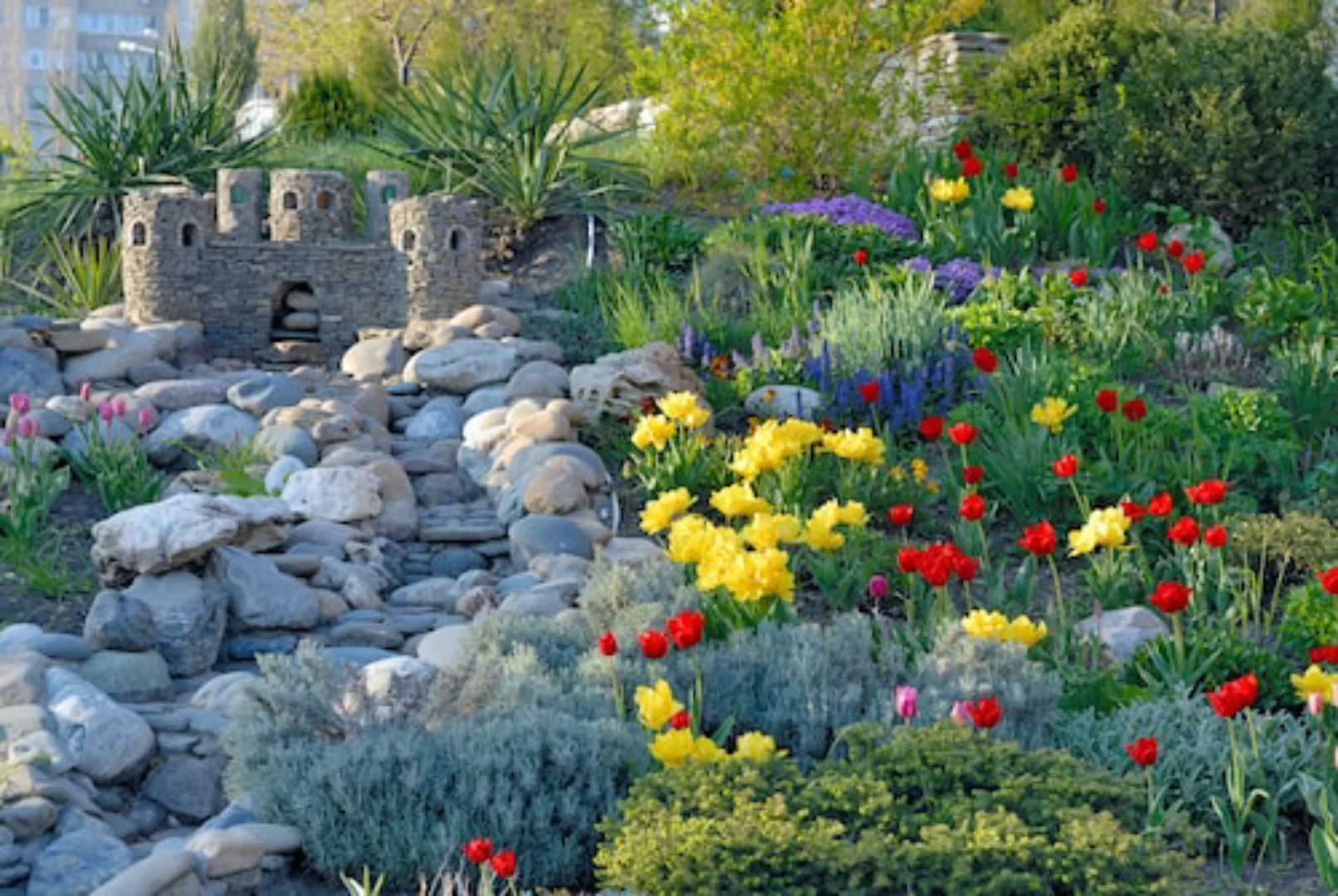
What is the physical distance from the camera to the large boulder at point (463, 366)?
1009 centimetres

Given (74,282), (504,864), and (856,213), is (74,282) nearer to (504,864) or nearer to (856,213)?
(856,213)

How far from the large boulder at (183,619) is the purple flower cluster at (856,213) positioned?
6074mm

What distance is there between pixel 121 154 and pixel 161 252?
222 cm

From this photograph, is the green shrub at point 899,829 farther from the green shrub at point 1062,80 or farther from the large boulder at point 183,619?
the green shrub at point 1062,80

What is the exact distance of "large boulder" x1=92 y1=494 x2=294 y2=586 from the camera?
6.52 meters

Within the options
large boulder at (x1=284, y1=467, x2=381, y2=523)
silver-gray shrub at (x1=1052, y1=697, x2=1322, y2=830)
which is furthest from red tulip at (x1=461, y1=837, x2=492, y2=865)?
large boulder at (x1=284, y1=467, x2=381, y2=523)

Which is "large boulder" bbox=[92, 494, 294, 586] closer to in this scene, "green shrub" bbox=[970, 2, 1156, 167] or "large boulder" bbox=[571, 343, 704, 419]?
"large boulder" bbox=[571, 343, 704, 419]

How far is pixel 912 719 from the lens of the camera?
481cm

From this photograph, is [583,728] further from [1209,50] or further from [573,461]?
[1209,50]

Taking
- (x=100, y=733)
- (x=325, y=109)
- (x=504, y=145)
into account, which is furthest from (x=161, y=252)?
(x=325, y=109)

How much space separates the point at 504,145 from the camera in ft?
43.7

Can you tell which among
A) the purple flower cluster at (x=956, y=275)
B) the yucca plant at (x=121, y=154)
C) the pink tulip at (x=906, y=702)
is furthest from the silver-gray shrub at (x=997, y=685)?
the yucca plant at (x=121, y=154)

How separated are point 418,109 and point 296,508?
6.10 m

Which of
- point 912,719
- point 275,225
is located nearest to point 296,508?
point 912,719
